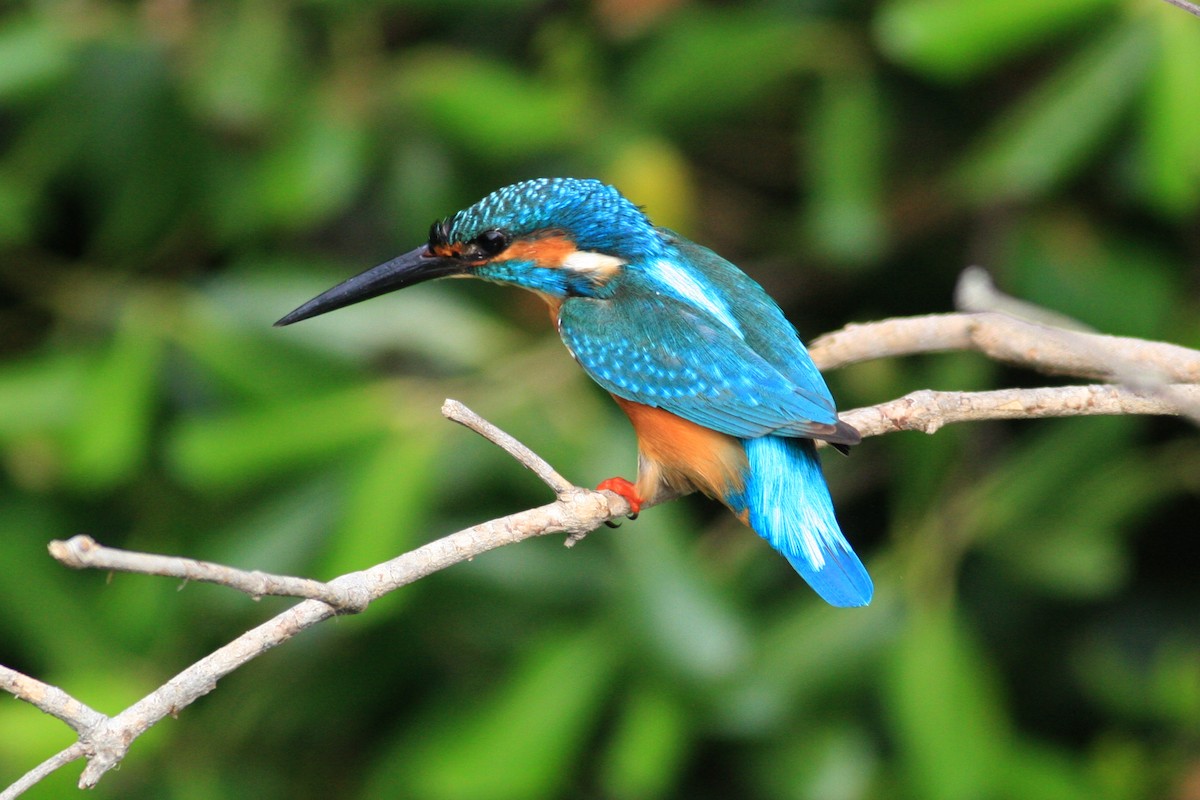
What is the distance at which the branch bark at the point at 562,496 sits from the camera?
1.25m

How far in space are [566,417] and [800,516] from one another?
1058 millimetres

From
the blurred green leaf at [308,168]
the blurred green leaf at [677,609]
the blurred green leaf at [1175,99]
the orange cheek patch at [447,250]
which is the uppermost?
the blurred green leaf at [1175,99]

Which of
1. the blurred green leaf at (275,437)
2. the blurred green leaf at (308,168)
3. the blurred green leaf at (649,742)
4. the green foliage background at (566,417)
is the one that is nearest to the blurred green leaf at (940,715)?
the green foliage background at (566,417)

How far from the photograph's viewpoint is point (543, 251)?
2.29m

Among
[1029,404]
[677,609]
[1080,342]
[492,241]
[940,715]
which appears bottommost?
[940,715]

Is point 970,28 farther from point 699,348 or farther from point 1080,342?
point 1080,342

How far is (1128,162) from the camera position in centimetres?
308

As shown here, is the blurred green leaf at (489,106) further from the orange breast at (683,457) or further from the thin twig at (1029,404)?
the thin twig at (1029,404)

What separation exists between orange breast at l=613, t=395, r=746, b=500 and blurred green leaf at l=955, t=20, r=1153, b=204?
1105 millimetres

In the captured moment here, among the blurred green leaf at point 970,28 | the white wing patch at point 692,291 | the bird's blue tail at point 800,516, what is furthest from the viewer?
the blurred green leaf at point 970,28

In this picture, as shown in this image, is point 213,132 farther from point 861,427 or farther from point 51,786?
point 861,427

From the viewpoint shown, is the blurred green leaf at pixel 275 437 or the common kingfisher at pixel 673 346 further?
the blurred green leaf at pixel 275 437

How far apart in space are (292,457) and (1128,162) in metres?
2.03

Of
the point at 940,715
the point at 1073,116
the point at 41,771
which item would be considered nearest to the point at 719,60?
the point at 1073,116
